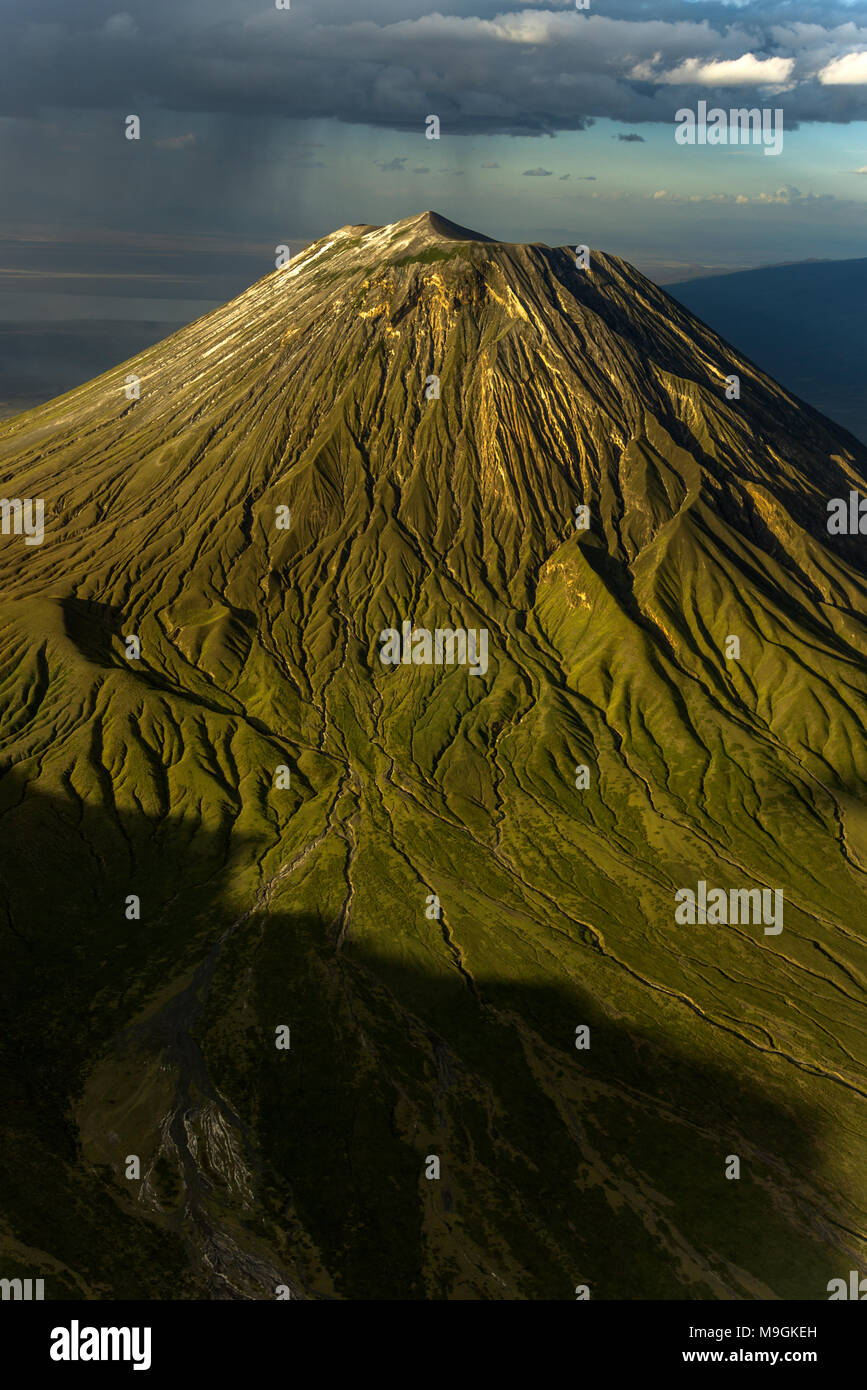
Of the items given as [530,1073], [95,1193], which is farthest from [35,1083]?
[530,1073]

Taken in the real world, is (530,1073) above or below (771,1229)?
above

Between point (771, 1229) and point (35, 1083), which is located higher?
point (35, 1083)
